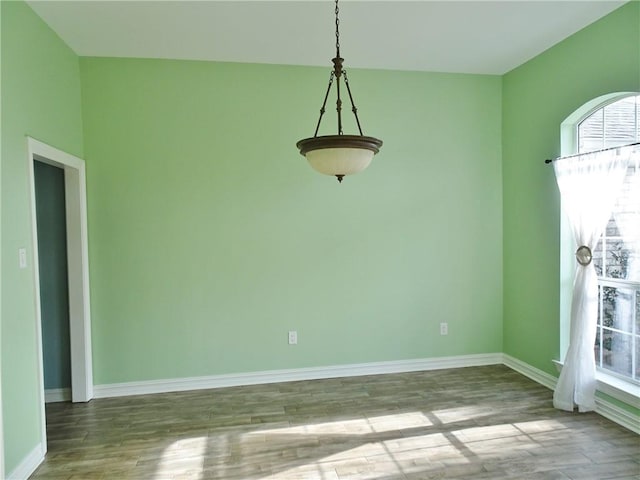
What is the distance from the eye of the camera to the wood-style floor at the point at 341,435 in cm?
256

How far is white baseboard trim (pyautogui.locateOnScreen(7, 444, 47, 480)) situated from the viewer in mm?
2442

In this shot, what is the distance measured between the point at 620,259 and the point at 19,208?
13.6 feet

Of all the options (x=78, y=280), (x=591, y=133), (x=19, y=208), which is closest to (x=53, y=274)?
(x=78, y=280)

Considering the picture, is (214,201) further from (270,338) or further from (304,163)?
(270,338)

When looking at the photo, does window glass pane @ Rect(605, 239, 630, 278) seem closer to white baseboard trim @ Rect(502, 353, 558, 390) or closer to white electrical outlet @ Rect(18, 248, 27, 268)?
white baseboard trim @ Rect(502, 353, 558, 390)

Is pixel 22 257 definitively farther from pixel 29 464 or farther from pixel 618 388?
pixel 618 388

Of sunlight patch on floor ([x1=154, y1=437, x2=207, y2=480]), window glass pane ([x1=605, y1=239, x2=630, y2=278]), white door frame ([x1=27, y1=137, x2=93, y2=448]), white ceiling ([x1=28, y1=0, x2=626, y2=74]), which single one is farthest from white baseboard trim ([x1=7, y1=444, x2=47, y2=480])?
window glass pane ([x1=605, y1=239, x2=630, y2=278])

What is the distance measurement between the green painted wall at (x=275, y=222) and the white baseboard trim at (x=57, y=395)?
24 cm

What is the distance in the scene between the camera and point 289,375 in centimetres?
403

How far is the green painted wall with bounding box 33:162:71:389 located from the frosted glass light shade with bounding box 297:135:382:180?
254 cm

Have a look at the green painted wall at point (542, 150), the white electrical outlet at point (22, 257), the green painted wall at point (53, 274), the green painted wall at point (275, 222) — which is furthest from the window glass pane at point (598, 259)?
the green painted wall at point (53, 274)

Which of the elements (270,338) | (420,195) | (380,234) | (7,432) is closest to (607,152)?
(420,195)

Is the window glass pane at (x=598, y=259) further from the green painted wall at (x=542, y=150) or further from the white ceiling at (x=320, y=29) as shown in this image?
the white ceiling at (x=320, y=29)

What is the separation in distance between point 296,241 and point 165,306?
1.32 meters
